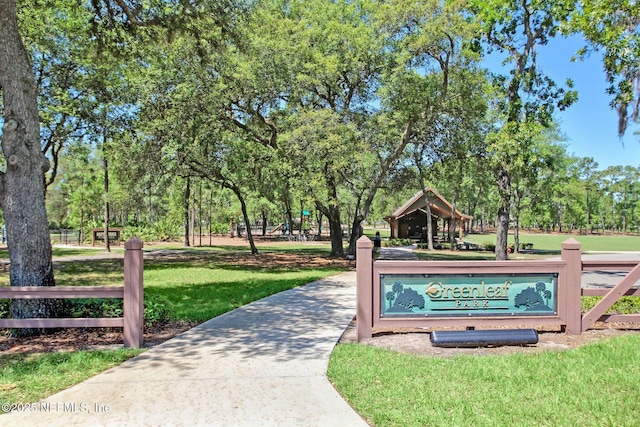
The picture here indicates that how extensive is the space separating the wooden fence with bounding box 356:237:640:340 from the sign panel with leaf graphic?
0.22 feet

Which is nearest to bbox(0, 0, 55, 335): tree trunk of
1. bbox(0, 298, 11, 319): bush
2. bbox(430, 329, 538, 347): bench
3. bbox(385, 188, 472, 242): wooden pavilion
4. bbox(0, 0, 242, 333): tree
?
bbox(0, 0, 242, 333): tree

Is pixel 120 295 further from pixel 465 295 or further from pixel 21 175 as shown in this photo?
pixel 465 295

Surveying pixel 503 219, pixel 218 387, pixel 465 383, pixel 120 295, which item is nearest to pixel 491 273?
pixel 465 383

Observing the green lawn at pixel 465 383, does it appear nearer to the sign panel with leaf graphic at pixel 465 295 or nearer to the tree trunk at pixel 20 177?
the sign panel with leaf graphic at pixel 465 295

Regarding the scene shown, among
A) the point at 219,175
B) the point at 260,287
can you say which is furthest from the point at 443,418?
the point at 219,175

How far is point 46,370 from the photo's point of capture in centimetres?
500

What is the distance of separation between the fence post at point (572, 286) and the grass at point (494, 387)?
86 cm

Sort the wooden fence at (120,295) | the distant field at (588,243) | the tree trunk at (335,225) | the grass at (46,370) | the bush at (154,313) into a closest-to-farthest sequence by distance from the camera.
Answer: the grass at (46,370) → the wooden fence at (120,295) → the bush at (154,313) → the tree trunk at (335,225) → the distant field at (588,243)

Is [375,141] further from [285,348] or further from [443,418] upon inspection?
[443,418]

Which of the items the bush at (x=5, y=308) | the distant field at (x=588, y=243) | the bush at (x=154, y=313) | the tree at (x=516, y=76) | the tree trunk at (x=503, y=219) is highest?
the tree at (x=516, y=76)

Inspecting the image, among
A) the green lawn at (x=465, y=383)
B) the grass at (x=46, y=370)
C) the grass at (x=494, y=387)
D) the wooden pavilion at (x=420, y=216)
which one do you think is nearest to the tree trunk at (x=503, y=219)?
the green lawn at (x=465, y=383)

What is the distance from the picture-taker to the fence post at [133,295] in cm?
592

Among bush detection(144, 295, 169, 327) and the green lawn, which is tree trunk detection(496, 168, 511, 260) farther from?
bush detection(144, 295, 169, 327)

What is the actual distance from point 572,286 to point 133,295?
631 centimetres
